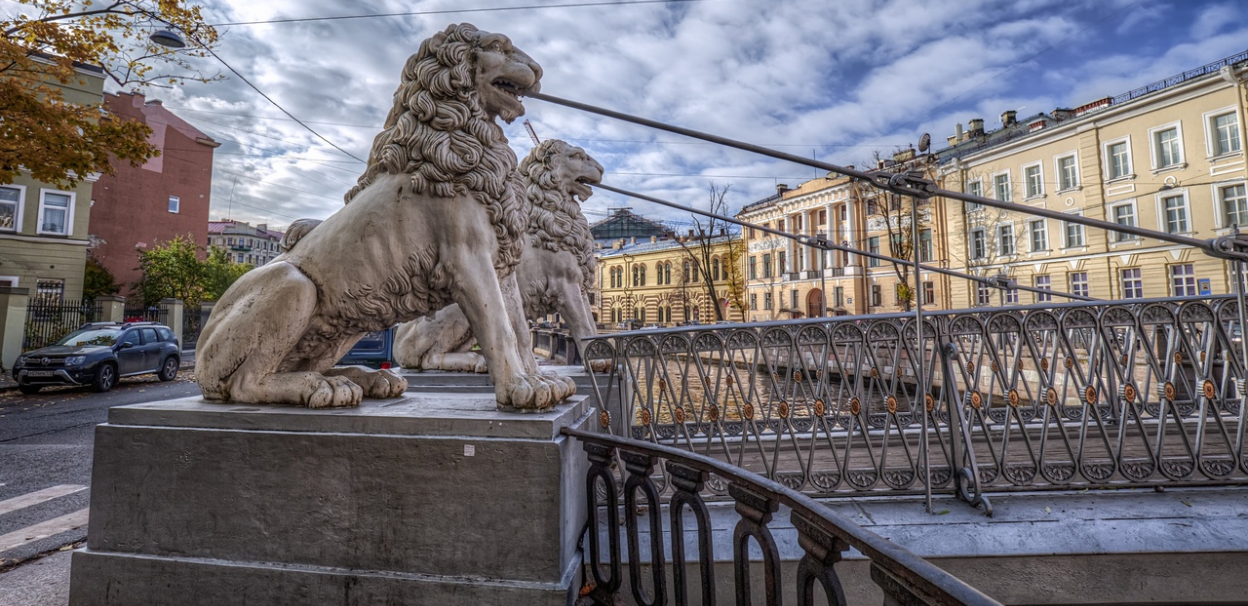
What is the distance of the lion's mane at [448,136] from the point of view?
6.99 ft

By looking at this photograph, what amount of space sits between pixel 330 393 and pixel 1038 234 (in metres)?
30.2

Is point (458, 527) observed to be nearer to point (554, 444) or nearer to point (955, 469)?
point (554, 444)

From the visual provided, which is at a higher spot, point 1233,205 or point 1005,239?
point 1005,239

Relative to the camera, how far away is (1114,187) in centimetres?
2186

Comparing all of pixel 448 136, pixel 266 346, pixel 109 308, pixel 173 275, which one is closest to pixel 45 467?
pixel 266 346

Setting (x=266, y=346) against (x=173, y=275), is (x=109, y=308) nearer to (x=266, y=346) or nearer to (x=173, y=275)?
(x=173, y=275)

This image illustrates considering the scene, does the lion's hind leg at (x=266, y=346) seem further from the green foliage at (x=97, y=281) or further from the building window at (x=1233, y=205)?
the green foliage at (x=97, y=281)

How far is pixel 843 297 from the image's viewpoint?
33625 millimetres

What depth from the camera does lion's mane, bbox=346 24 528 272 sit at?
2131 millimetres

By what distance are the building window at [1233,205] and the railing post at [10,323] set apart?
3657cm

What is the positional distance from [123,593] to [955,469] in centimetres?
358

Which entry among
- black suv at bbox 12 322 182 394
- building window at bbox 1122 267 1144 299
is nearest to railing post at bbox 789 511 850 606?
black suv at bbox 12 322 182 394

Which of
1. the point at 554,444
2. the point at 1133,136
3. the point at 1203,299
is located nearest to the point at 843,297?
the point at 1133,136

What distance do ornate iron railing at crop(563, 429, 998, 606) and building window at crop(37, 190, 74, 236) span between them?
80.4 ft
